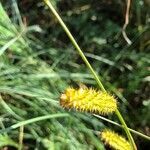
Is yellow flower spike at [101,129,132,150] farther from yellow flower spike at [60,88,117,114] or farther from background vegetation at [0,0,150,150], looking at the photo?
background vegetation at [0,0,150,150]

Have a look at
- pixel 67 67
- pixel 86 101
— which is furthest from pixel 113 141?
pixel 67 67

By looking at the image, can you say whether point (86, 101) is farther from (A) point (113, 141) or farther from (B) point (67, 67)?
(B) point (67, 67)

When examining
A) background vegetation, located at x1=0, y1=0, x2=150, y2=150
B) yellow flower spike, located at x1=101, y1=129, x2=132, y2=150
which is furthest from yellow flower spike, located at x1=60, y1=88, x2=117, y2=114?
background vegetation, located at x1=0, y1=0, x2=150, y2=150

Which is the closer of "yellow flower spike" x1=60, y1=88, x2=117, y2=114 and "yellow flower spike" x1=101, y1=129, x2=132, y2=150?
"yellow flower spike" x1=60, y1=88, x2=117, y2=114

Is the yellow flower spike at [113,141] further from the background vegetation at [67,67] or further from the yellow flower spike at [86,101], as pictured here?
the background vegetation at [67,67]

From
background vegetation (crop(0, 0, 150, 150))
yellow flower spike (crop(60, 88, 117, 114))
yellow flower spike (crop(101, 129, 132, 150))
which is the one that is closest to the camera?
yellow flower spike (crop(60, 88, 117, 114))

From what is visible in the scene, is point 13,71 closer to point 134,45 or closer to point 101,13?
point 134,45

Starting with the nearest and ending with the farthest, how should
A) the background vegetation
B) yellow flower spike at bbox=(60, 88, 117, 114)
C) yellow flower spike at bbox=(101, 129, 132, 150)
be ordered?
yellow flower spike at bbox=(60, 88, 117, 114)
yellow flower spike at bbox=(101, 129, 132, 150)
the background vegetation

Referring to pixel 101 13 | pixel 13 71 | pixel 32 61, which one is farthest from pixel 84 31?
pixel 13 71
